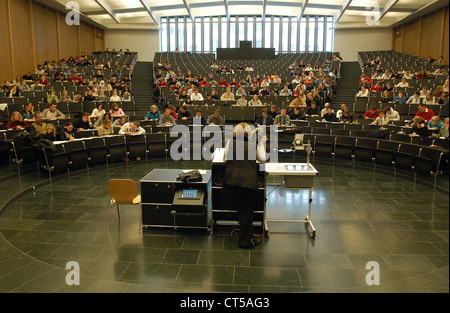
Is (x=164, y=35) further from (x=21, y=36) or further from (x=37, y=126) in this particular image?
(x=37, y=126)

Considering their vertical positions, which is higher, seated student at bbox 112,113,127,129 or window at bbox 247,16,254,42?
window at bbox 247,16,254,42

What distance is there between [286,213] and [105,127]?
564 centimetres

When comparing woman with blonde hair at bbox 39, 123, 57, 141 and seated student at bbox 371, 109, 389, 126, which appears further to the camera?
seated student at bbox 371, 109, 389, 126

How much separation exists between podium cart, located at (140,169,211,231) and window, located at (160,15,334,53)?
26298 millimetres

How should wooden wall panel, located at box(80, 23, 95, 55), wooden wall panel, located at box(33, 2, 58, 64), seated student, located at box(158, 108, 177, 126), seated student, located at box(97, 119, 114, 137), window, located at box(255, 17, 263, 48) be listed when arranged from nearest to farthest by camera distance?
seated student, located at box(97, 119, 114, 137), seated student, located at box(158, 108, 177, 126), wooden wall panel, located at box(33, 2, 58, 64), wooden wall panel, located at box(80, 23, 95, 55), window, located at box(255, 17, 263, 48)

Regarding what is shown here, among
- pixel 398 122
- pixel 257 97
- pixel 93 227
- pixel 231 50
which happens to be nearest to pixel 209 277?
pixel 93 227

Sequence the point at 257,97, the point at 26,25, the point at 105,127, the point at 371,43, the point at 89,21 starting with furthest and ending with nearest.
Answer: the point at 371,43 → the point at 89,21 → the point at 26,25 → the point at 257,97 → the point at 105,127

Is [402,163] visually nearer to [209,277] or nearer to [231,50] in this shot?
[209,277]

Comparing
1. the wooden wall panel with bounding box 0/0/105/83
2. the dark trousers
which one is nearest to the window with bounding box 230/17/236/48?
the wooden wall panel with bounding box 0/0/105/83

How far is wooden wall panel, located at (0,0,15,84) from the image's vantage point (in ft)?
50.9

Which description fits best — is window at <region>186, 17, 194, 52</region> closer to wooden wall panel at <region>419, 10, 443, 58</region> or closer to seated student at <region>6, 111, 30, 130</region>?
wooden wall panel at <region>419, 10, 443, 58</region>

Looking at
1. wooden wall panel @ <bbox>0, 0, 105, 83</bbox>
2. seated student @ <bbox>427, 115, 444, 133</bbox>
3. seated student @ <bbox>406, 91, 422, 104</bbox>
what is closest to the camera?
seated student @ <bbox>427, 115, 444, 133</bbox>

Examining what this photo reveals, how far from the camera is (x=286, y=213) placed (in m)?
5.55

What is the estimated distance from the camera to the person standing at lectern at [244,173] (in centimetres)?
425
